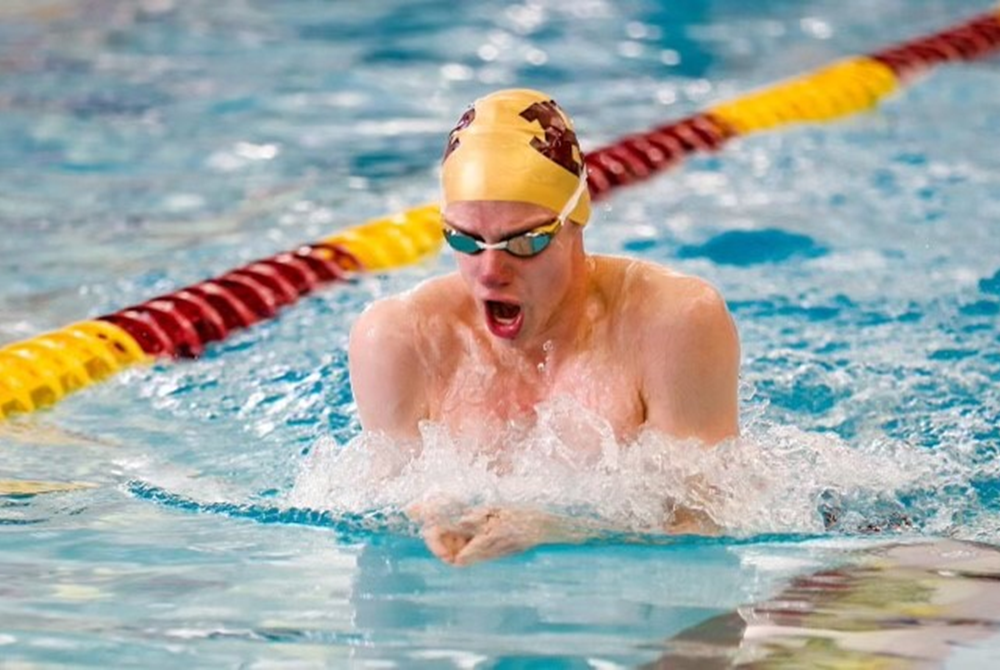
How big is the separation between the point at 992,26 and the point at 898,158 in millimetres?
2187

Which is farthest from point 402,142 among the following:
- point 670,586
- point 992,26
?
point 670,586

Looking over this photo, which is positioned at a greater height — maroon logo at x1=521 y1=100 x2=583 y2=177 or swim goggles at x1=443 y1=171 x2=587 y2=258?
maroon logo at x1=521 y1=100 x2=583 y2=177

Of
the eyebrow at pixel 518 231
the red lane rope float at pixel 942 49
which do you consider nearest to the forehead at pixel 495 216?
the eyebrow at pixel 518 231

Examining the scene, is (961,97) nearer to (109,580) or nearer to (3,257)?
(3,257)

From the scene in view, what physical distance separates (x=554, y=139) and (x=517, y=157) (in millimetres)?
122

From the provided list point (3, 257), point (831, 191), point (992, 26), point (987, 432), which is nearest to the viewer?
point (987, 432)

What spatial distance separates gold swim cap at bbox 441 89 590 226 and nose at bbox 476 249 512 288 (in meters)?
0.10

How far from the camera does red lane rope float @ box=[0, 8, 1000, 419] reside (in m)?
4.49

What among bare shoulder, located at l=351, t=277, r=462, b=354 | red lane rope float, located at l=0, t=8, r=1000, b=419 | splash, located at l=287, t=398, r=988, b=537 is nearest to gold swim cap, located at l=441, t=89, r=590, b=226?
bare shoulder, located at l=351, t=277, r=462, b=354

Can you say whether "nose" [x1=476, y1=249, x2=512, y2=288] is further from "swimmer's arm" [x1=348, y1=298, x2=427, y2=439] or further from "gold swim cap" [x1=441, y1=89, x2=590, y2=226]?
"swimmer's arm" [x1=348, y1=298, x2=427, y2=439]

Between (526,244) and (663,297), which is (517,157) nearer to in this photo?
(526,244)

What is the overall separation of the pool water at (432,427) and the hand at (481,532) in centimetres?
4

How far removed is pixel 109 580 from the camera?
3145 mm

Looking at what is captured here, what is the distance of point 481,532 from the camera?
3.09m
